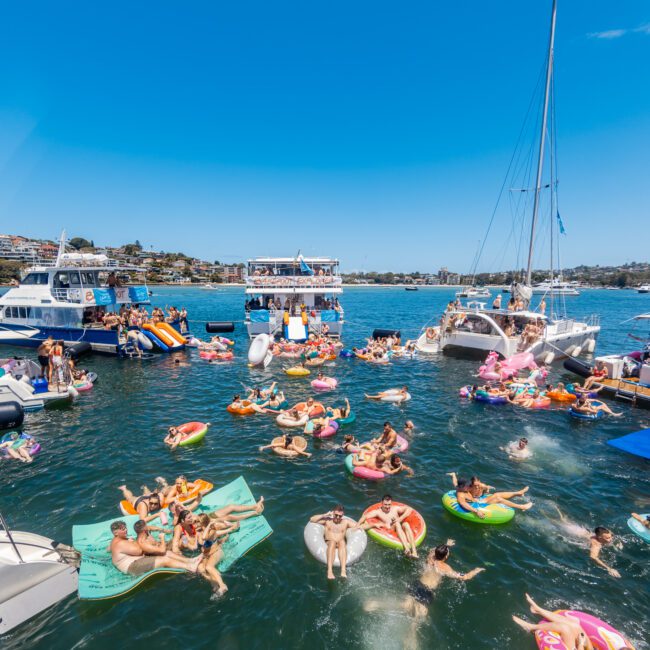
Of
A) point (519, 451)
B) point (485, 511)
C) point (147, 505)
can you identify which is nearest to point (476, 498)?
point (485, 511)

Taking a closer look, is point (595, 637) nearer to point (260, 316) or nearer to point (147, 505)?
point (147, 505)

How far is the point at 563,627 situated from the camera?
6.78 metres

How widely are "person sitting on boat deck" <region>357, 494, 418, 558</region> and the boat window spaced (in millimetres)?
35202

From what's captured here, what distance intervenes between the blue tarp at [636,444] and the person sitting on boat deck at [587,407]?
3.55m

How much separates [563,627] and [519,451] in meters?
7.71

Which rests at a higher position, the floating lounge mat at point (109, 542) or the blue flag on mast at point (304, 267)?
the blue flag on mast at point (304, 267)

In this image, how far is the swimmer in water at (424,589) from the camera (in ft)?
24.1

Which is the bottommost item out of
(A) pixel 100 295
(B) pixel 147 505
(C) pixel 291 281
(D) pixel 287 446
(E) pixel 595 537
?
(E) pixel 595 537

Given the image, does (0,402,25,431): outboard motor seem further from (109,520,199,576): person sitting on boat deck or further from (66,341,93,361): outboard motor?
(66,341,93,361): outboard motor

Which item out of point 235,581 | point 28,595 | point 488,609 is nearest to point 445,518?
point 488,609

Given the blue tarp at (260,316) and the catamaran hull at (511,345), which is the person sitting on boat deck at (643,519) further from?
the blue tarp at (260,316)

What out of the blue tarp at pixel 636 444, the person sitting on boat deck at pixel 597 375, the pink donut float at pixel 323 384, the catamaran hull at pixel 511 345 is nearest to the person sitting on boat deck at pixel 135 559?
the pink donut float at pixel 323 384

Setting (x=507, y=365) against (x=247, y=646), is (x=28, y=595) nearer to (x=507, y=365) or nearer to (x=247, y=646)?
(x=247, y=646)

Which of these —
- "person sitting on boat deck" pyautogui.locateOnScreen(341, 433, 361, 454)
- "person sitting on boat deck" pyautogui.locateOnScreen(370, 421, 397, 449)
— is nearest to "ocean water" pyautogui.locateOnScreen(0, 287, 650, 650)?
"person sitting on boat deck" pyautogui.locateOnScreen(341, 433, 361, 454)
